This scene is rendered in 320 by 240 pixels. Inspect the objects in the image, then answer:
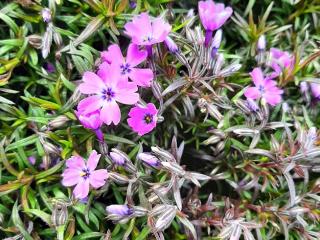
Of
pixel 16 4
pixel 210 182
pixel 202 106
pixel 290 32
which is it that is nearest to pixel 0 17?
pixel 16 4

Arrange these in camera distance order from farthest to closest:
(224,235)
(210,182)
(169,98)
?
1. (210,182)
2. (169,98)
3. (224,235)

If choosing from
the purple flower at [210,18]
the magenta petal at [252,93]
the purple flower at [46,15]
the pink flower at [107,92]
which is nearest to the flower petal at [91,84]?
the pink flower at [107,92]

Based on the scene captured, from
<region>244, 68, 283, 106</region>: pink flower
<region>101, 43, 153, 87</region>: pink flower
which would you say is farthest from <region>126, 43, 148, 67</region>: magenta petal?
<region>244, 68, 283, 106</region>: pink flower

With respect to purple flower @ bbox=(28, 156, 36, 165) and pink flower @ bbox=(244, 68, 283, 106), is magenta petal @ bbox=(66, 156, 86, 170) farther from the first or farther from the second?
pink flower @ bbox=(244, 68, 283, 106)

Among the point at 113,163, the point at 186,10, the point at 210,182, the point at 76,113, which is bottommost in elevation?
the point at 210,182

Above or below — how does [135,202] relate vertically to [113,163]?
below

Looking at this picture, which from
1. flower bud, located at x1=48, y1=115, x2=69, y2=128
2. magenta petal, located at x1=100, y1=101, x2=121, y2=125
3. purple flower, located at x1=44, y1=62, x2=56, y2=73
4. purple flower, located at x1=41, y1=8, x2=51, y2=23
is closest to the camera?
magenta petal, located at x1=100, y1=101, x2=121, y2=125

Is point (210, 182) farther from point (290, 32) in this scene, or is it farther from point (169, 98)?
point (290, 32)
